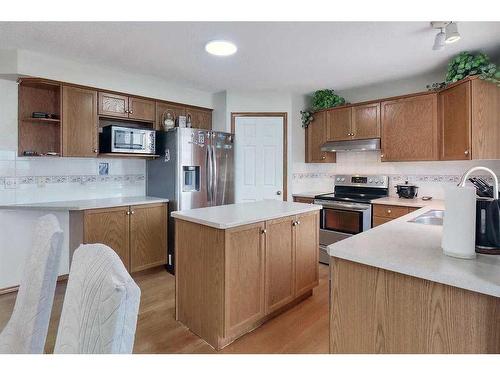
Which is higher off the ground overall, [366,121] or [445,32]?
[445,32]

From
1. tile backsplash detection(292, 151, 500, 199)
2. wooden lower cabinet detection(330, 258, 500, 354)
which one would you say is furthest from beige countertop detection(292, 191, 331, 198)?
wooden lower cabinet detection(330, 258, 500, 354)

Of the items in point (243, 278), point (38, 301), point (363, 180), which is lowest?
point (243, 278)

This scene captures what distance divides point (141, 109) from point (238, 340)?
107 inches

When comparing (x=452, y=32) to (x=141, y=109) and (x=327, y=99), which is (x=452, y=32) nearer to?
(x=327, y=99)

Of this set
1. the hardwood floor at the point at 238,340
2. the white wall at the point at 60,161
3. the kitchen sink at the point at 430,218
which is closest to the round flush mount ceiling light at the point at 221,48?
the white wall at the point at 60,161

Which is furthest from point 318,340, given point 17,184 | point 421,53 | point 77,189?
point 17,184

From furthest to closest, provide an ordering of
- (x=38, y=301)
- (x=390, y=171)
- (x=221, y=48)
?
(x=390, y=171) < (x=221, y=48) < (x=38, y=301)

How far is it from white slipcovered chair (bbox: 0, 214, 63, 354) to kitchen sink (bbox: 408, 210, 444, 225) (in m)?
2.00

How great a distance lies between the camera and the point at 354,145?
3697 mm

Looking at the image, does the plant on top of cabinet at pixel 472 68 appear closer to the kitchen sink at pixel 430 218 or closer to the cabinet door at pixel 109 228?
the kitchen sink at pixel 430 218

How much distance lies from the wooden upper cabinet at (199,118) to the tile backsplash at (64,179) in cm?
85

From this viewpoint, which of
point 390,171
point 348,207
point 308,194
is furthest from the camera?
point 308,194

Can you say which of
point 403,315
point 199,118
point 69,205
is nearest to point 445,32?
point 403,315

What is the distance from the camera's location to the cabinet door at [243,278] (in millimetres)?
1939
